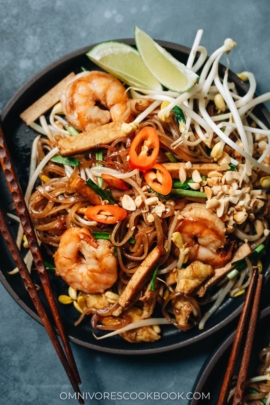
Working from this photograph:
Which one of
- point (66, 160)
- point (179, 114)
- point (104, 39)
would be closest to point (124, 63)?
point (179, 114)

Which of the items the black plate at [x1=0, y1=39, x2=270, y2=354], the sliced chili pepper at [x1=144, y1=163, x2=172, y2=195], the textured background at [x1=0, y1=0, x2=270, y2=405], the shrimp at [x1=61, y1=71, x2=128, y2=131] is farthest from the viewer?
the textured background at [x1=0, y1=0, x2=270, y2=405]

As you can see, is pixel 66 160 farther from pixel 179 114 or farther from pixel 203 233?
pixel 203 233

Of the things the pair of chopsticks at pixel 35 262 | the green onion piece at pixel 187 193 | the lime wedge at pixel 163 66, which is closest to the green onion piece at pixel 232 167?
the green onion piece at pixel 187 193

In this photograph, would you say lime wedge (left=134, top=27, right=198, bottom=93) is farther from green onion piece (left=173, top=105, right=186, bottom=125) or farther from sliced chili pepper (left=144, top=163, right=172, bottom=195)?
sliced chili pepper (left=144, top=163, right=172, bottom=195)

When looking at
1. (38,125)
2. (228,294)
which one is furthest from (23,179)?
(228,294)

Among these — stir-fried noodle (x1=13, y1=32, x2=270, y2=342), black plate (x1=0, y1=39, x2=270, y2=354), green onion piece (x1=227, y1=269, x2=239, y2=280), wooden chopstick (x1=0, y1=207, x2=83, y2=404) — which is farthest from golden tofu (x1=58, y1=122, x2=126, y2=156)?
green onion piece (x1=227, y1=269, x2=239, y2=280)
